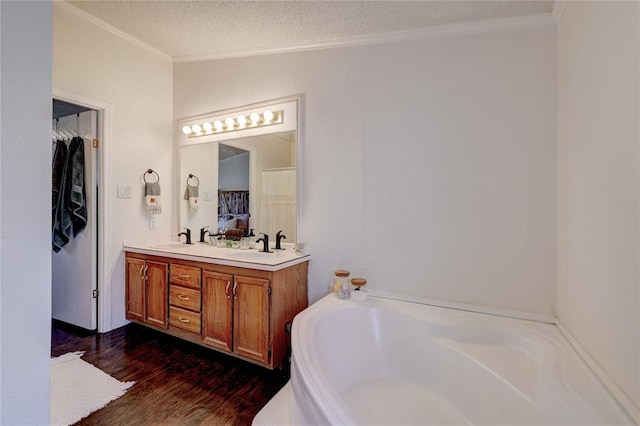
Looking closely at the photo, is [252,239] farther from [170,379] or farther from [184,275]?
[170,379]

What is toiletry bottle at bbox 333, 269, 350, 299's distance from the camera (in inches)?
85.1

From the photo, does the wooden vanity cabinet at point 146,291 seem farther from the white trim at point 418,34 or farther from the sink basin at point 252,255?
the white trim at point 418,34

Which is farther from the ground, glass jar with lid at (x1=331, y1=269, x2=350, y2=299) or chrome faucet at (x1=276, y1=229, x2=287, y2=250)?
chrome faucet at (x1=276, y1=229, x2=287, y2=250)

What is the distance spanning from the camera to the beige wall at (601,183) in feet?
3.49

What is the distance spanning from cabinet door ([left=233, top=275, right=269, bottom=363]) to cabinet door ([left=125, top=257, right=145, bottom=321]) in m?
1.12

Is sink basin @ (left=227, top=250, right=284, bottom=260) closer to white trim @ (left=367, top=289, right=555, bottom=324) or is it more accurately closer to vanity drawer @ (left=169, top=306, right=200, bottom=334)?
vanity drawer @ (left=169, top=306, right=200, bottom=334)

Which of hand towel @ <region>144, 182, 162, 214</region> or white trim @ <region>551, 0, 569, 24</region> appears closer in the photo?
white trim @ <region>551, 0, 569, 24</region>

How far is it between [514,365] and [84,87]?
11.9 ft

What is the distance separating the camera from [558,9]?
5.48ft

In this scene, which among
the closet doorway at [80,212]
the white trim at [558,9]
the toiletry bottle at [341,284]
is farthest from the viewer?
the closet doorway at [80,212]

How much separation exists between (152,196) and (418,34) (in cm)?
273

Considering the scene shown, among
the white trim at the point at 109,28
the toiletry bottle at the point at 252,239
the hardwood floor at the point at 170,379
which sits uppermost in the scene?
the white trim at the point at 109,28

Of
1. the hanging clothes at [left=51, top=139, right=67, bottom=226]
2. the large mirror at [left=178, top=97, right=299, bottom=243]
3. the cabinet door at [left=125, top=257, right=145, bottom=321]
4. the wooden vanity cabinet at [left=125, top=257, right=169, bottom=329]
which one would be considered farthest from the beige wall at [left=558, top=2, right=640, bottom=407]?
the hanging clothes at [left=51, top=139, right=67, bottom=226]

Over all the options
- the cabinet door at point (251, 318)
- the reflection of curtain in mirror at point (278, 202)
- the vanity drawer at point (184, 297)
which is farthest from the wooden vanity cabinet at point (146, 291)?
the reflection of curtain in mirror at point (278, 202)
